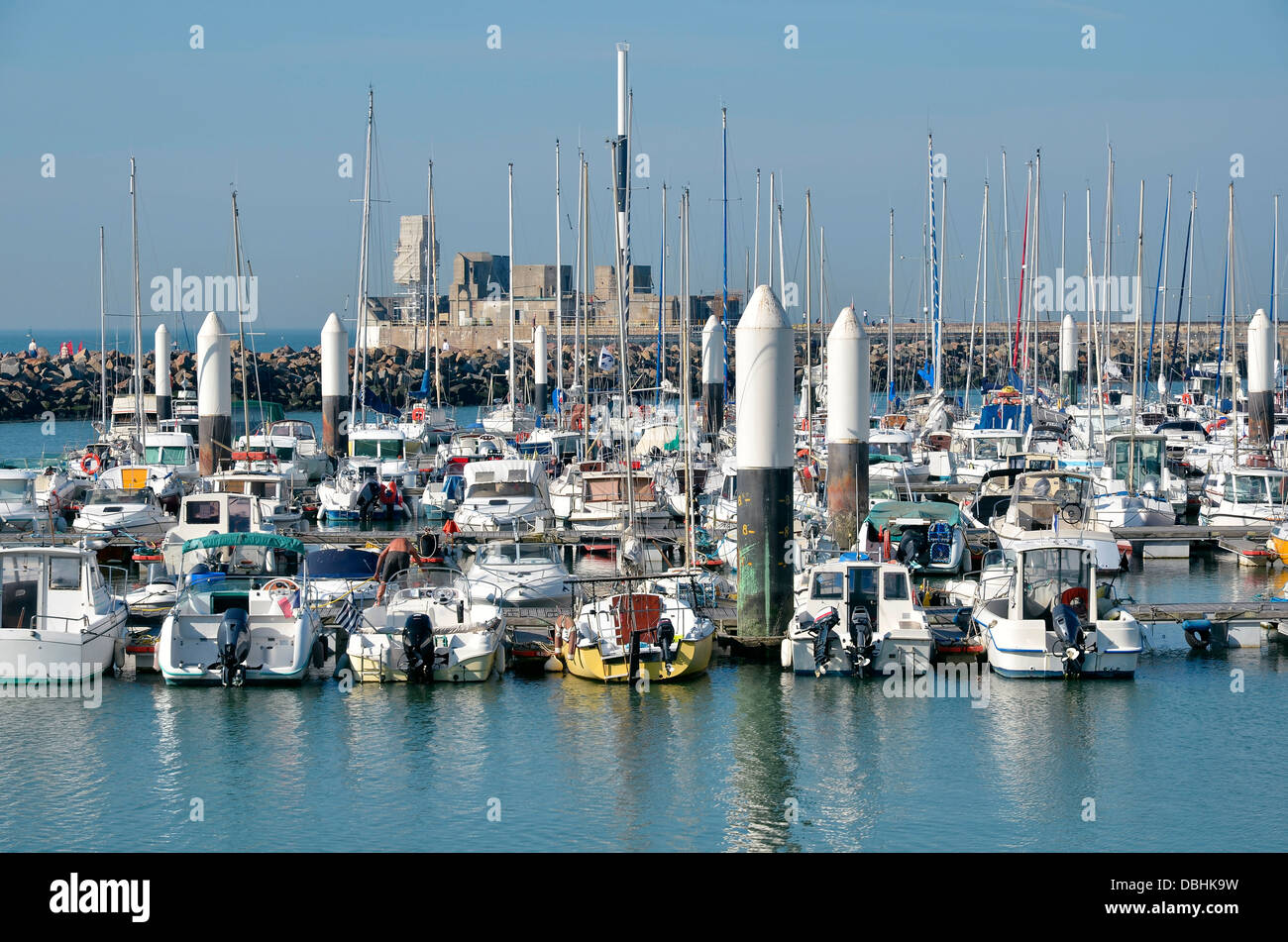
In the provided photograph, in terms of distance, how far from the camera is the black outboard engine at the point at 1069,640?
21.7 metres

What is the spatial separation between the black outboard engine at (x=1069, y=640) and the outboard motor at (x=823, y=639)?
10.0 ft

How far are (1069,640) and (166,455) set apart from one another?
30.2m

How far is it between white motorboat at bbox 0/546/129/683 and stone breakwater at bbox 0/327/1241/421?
169 ft

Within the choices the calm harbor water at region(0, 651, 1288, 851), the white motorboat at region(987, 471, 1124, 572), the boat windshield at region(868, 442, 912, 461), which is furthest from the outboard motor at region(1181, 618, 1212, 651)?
the boat windshield at region(868, 442, 912, 461)

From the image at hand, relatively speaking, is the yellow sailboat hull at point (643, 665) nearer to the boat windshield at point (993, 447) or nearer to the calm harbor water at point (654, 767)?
the calm harbor water at point (654, 767)

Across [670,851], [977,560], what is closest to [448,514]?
[977,560]

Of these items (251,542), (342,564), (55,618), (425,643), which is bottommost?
(425,643)

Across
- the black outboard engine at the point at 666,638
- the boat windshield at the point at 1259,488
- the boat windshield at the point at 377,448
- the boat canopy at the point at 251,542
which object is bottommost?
the black outboard engine at the point at 666,638

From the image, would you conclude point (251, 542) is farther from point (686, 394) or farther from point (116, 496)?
point (116, 496)

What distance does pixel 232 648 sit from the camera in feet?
69.4

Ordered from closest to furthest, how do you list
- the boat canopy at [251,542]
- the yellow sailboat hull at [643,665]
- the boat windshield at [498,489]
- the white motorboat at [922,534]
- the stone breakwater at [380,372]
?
the yellow sailboat hull at [643,665] → the boat canopy at [251,542] → the white motorboat at [922,534] → the boat windshield at [498,489] → the stone breakwater at [380,372]

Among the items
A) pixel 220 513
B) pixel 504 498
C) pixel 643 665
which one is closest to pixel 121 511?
pixel 220 513

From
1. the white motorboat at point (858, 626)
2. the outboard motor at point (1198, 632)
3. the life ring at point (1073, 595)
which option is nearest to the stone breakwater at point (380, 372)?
the outboard motor at point (1198, 632)
